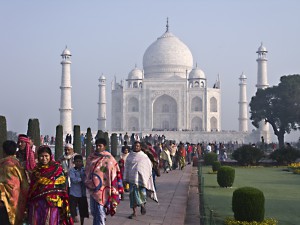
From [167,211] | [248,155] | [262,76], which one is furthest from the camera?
[262,76]

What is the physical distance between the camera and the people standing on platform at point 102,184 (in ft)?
19.0

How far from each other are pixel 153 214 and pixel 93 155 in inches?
82.7

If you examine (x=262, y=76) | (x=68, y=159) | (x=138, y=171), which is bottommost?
(x=138, y=171)

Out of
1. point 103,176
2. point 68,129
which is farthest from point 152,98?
point 103,176

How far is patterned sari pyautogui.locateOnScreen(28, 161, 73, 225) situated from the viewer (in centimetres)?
468

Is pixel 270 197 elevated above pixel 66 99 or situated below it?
below

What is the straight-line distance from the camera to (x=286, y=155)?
66.1 feet

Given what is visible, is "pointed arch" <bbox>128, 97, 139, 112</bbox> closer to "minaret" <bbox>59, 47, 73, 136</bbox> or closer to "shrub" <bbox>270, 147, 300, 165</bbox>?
"minaret" <bbox>59, 47, 73, 136</bbox>

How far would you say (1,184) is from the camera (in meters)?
4.77

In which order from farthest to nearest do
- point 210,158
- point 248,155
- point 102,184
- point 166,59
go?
point 166,59 < point 210,158 < point 248,155 < point 102,184

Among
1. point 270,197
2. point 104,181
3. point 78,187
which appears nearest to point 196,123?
point 270,197

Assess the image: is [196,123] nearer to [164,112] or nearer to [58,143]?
[164,112]

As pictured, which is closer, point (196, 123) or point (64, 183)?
point (64, 183)

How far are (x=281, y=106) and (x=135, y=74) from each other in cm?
1805
